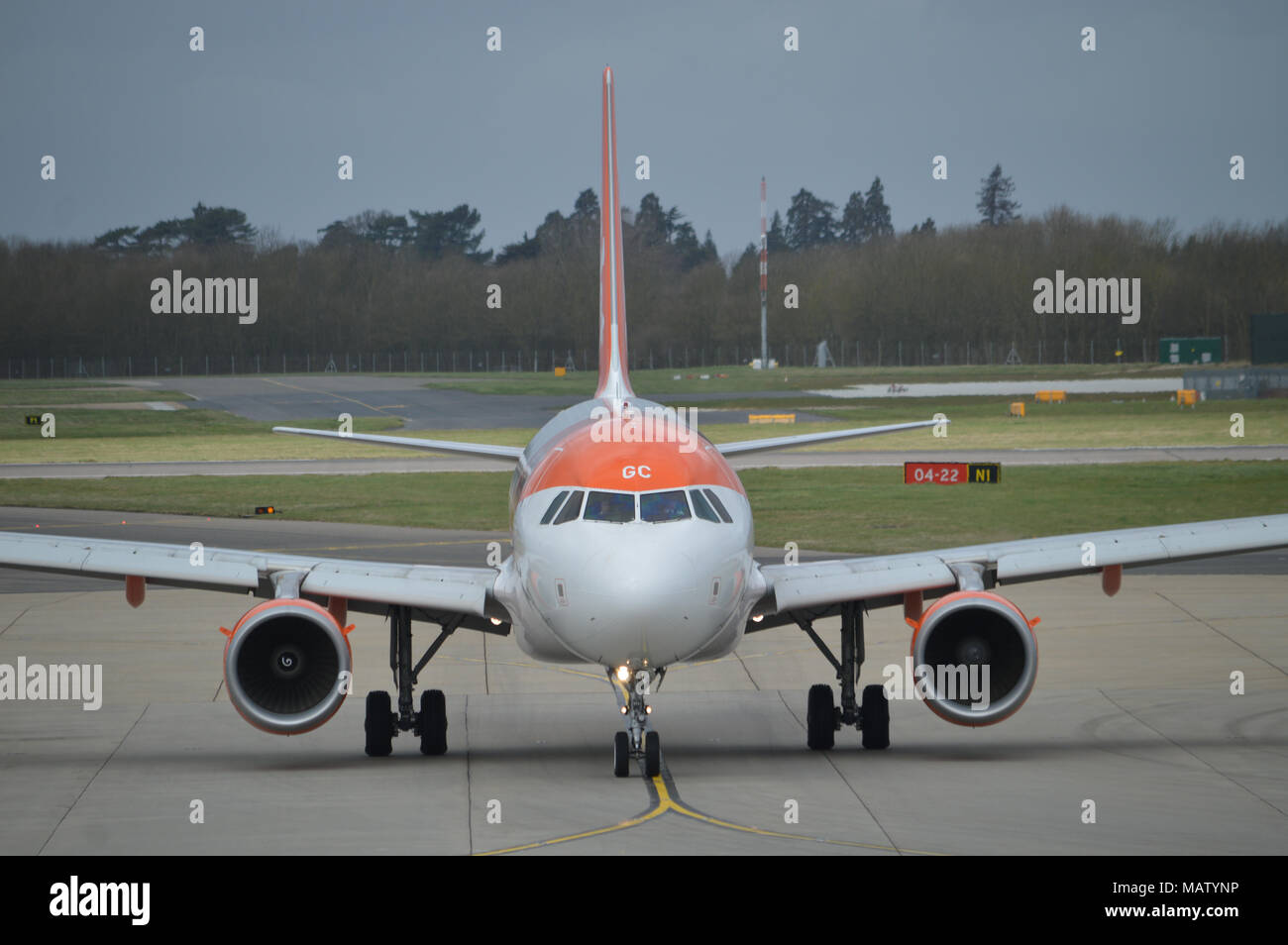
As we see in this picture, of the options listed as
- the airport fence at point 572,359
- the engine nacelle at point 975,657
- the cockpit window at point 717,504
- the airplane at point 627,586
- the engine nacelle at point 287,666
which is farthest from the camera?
the airport fence at point 572,359

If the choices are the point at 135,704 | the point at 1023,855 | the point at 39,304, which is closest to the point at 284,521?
the point at 135,704

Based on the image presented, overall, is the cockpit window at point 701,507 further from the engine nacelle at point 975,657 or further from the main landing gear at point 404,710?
the main landing gear at point 404,710

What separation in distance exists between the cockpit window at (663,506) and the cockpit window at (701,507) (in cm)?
14

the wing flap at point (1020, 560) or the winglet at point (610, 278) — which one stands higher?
the winglet at point (610, 278)

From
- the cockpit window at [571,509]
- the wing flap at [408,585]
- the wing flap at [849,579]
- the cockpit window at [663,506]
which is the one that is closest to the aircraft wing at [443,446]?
the wing flap at [408,585]

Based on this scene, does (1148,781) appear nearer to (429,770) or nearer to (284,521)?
(429,770)

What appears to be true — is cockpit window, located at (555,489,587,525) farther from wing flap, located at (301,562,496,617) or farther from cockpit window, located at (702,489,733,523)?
wing flap, located at (301,562,496,617)

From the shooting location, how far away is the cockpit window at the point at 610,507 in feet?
48.8

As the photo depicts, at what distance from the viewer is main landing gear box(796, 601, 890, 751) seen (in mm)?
17656

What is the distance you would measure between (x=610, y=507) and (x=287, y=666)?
3.95 m

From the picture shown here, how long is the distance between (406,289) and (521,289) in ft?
39.1

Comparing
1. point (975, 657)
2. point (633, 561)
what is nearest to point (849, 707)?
point (975, 657)

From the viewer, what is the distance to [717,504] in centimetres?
1539

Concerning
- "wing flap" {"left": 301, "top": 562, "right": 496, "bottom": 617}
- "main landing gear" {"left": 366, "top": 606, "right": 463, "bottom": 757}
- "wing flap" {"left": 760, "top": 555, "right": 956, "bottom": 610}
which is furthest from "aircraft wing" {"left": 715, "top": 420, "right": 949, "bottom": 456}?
"main landing gear" {"left": 366, "top": 606, "right": 463, "bottom": 757}
